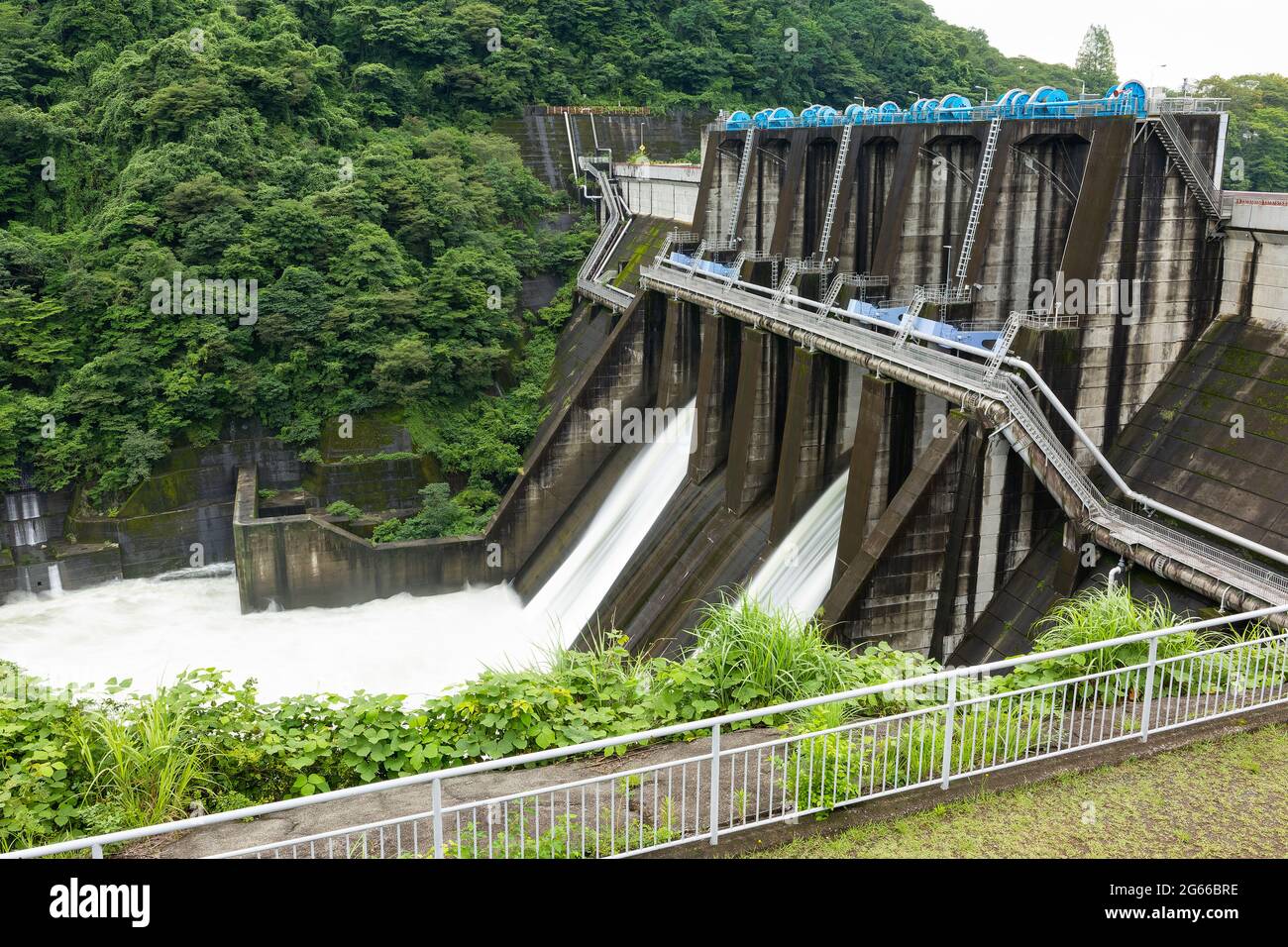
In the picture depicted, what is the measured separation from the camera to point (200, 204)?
3959 cm

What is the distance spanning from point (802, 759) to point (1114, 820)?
245cm

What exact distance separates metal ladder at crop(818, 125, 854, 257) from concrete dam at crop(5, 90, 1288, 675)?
154 millimetres

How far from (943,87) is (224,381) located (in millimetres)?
57193

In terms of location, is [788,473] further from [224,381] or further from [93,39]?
[93,39]

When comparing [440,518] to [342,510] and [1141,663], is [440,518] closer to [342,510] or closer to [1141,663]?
[342,510]

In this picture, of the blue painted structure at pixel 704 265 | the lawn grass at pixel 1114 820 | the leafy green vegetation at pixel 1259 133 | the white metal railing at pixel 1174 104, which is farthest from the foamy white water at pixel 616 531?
the leafy green vegetation at pixel 1259 133

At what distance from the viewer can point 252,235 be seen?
3934 centimetres

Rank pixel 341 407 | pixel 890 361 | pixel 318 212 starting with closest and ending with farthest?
pixel 890 361, pixel 341 407, pixel 318 212

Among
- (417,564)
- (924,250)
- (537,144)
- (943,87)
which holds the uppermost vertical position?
(943,87)

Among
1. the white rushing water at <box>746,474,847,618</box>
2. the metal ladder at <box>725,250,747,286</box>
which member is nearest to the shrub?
the metal ladder at <box>725,250,747,286</box>

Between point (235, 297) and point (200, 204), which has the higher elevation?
point (200, 204)

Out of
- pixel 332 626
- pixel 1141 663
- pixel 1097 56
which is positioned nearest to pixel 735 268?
pixel 332 626

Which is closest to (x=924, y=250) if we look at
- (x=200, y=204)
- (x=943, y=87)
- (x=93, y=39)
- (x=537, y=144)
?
(x=200, y=204)

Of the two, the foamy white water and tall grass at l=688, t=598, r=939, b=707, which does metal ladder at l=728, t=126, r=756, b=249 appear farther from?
tall grass at l=688, t=598, r=939, b=707
